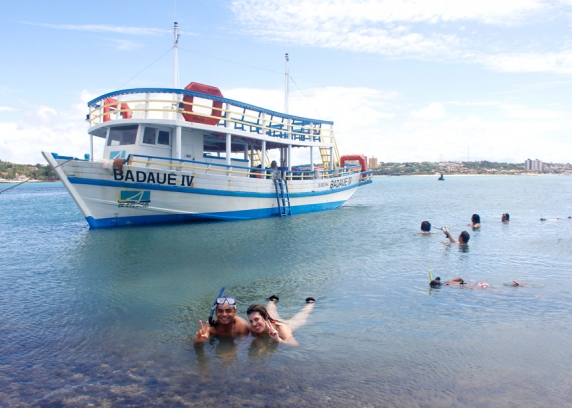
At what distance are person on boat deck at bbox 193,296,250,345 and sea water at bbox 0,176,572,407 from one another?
207 millimetres

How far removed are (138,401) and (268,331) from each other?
2.20 meters

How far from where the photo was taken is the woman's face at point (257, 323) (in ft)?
20.6

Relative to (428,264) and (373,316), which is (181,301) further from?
(428,264)

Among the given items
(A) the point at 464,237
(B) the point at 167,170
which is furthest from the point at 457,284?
(B) the point at 167,170

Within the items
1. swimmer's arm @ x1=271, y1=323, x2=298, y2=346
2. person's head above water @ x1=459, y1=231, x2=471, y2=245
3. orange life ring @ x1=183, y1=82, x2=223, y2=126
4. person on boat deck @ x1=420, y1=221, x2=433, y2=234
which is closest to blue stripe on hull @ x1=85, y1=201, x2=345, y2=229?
orange life ring @ x1=183, y1=82, x2=223, y2=126

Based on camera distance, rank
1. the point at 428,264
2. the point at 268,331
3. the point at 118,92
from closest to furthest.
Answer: the point at 268,331
the point at 428,264
the point at 118,92

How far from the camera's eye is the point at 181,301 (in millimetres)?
8461

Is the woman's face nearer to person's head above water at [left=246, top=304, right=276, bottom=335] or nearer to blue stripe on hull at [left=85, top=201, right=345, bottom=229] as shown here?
person's head above water at [left=246, top=304, right=276, bottom=335]

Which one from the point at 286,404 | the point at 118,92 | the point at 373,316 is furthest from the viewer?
the point at 118,92

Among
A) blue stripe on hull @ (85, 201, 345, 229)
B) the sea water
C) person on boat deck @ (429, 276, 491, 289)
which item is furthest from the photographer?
blue stripe on hull @ (85, 201, 345, 229)

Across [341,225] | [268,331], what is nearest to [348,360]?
[268,331]

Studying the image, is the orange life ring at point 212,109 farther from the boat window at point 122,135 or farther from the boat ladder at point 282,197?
the boat ladder at point 282,197

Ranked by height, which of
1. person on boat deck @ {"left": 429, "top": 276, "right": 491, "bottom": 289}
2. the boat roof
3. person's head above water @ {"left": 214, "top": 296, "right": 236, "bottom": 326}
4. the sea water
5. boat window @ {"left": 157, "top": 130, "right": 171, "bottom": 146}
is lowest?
the sea water

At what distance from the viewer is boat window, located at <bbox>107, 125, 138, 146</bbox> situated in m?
18.5
